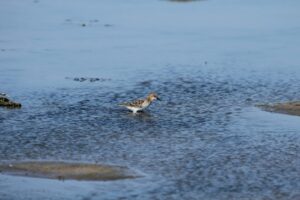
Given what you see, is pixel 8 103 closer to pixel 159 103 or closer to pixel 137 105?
pixel 137 105

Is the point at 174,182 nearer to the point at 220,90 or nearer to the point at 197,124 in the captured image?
the point at 197,124

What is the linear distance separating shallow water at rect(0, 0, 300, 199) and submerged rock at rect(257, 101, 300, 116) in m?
0.38

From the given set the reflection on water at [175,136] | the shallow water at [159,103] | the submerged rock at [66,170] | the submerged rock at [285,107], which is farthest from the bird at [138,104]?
the submerged rock at [66,170]

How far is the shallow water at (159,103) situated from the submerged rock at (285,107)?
380 millimetres

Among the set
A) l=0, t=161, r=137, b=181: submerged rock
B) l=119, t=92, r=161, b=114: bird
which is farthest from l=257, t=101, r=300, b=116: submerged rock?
l=0, t=161, r=137, b=181: submerged rock

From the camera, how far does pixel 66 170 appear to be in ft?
61.8

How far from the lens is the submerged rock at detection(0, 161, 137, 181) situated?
18361 millimetres

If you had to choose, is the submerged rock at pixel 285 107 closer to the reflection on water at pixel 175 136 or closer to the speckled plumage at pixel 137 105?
the reflection on water at pixel 175 136

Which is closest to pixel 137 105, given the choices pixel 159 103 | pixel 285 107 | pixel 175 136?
pixel 159 103

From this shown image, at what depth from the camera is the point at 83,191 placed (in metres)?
17.3

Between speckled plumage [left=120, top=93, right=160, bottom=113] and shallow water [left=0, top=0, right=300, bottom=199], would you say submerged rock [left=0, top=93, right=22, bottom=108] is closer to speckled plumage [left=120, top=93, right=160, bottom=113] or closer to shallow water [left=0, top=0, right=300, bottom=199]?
shallow water [left=0, top=0, right=300, bottom=199]

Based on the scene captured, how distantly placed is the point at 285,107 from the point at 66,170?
850 cm

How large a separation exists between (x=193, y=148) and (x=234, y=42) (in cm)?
1909

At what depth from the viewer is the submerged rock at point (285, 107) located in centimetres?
2495
